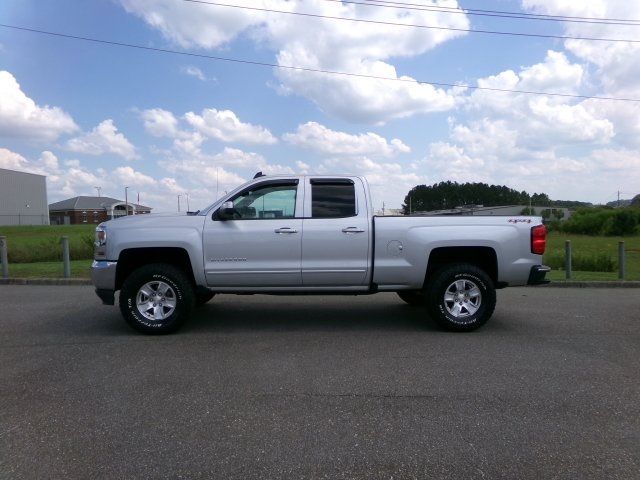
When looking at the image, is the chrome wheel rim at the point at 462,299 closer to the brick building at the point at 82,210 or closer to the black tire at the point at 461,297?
the black tire at the point at 461,297

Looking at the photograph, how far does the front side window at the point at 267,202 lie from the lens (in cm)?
680

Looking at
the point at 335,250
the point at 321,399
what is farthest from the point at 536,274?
the point at 321,399

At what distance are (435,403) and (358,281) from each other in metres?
Result: 2.59

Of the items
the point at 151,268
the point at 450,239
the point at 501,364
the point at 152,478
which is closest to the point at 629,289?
the point at 450,239

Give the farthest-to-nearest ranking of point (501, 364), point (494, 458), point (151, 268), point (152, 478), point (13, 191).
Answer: point (13, 191)
point (151, 268)
point (501, 364)
point (494, 458)
point (152, 478)

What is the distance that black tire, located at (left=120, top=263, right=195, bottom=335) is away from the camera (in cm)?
656

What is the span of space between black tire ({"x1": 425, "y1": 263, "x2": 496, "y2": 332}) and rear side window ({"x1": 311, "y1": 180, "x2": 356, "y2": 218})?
145 cm

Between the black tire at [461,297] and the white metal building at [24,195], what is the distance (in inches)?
3105

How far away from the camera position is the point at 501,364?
17.6ft

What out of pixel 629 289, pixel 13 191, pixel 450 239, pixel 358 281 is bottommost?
pixel 629 289

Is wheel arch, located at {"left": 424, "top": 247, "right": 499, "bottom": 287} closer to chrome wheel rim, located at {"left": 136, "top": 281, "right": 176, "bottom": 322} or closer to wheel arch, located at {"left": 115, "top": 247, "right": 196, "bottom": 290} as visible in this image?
wheel arch, located at {"left": 115, "top": 247, "right": 196, "bottom": 290}

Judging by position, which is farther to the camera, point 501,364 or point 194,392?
point 501,364

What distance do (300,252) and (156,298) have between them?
1.92m

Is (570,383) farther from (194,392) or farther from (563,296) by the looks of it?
(563,296)
